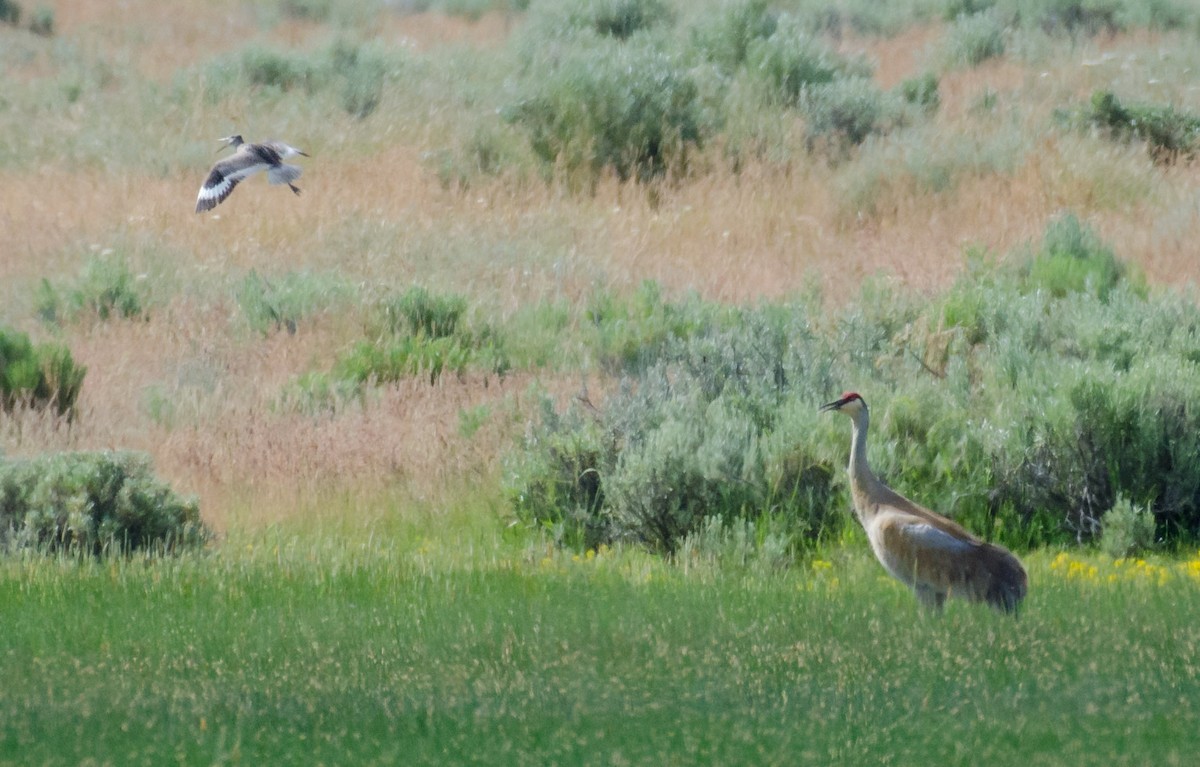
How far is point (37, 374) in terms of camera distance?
12.0 metres

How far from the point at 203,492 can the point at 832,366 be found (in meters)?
3.84

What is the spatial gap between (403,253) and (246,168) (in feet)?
15.3

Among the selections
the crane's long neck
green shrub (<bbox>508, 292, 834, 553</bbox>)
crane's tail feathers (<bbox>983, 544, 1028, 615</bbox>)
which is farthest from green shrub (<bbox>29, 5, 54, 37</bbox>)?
crane's tail feathers (<bbox>983, 544, 1028, 615</bbox>)

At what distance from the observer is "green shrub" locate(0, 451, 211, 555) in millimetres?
8758

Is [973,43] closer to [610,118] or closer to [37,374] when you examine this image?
[610,118]

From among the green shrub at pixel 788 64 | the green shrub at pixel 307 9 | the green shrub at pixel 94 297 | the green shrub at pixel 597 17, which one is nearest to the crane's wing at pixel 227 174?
the green shrub at pixel 94 297

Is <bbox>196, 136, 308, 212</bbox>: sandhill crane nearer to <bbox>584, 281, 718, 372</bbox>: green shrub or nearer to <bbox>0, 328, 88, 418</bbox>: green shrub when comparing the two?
<bbox>0, 328, 88, 418</bbox>: green shrub

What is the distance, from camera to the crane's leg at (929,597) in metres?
7.04

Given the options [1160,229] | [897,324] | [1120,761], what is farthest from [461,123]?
[1120,761]

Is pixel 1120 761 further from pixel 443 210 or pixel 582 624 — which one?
pixel 443 210

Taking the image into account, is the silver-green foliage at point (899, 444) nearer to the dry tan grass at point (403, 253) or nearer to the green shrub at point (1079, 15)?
the dry tan grass at point (403, 253)

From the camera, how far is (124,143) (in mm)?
22000

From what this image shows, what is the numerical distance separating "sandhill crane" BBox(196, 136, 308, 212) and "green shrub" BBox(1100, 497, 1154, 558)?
5506 millimetres

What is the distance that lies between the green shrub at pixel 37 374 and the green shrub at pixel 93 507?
294 cm
